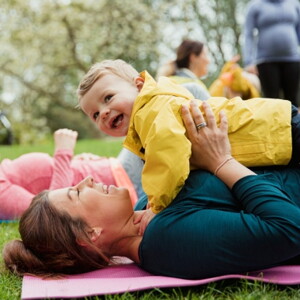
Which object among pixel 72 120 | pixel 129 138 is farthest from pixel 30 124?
pixel 129 138

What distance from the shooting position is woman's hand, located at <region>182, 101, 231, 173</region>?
2.33 m

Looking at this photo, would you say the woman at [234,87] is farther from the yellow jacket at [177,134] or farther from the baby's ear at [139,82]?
the yellow jacket at [177,134]

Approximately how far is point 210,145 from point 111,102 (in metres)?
0.63

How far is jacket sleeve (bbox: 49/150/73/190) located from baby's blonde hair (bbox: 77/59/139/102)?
40.6 inches

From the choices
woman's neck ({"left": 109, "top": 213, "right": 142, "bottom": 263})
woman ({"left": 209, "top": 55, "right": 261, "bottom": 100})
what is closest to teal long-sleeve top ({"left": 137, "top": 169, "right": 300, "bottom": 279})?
woman's neck ({"left": 109, "top": 213, "right": 142, "bottom": 263})

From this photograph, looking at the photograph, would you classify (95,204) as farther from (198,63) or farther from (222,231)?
(198,63)

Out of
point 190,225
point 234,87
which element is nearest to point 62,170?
point 190,225

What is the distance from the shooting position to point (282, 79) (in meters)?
6.43

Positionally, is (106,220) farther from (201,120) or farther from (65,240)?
(201,120)

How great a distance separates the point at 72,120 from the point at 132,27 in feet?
13.3

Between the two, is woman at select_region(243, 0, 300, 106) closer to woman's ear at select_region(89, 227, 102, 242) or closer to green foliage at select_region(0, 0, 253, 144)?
woman's ear at select_region(89, 227, 102, 242)

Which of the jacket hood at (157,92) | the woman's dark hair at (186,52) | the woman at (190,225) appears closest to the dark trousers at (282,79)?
the woman's dark hair at (186,52)

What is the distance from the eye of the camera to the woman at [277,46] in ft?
20.6

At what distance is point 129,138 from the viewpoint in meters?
2.53
